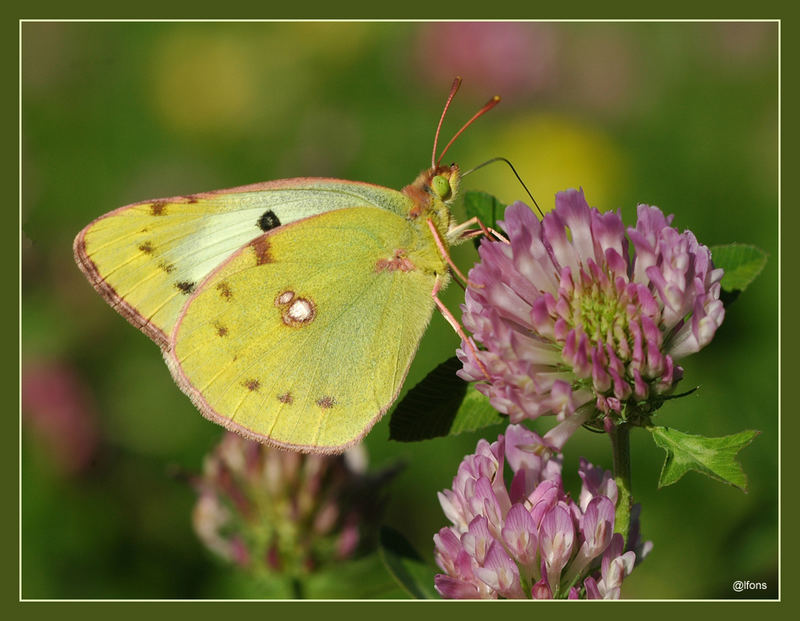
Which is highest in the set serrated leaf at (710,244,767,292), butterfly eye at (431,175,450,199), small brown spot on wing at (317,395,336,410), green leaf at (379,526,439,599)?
butterfly eye at (431,175,450,199)

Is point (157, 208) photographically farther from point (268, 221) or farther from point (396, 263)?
point (396, 263)

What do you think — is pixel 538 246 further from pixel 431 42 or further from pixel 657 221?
pixel 431 42

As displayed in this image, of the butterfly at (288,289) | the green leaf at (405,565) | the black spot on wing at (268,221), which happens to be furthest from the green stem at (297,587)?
the black spot on wing at (268,221)

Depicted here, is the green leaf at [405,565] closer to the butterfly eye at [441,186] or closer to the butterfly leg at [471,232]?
the butterfly leg at [471,232]

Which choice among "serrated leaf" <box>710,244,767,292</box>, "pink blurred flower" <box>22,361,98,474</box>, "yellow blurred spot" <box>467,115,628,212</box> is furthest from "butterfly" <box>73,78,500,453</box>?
"yellow blurred spot" <box>467,115,628,212</box>

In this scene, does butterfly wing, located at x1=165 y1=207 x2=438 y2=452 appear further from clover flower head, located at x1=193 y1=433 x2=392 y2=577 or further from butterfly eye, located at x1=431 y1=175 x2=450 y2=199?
clover flower head, located at x1=193 y1=433 x2=392 y2=577

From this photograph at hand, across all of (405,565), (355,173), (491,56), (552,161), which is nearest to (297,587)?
(405,565)

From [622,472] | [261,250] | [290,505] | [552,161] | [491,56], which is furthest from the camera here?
[491,56]
